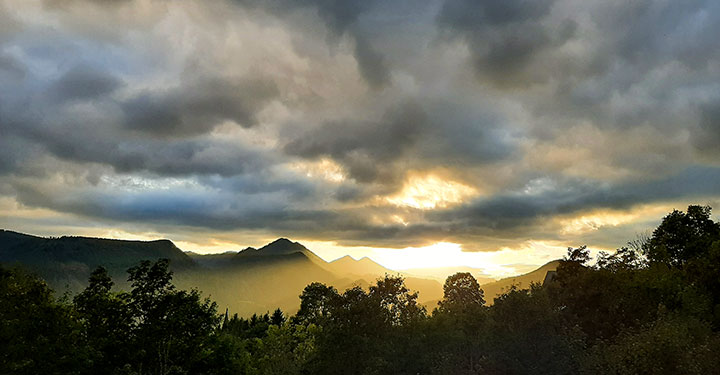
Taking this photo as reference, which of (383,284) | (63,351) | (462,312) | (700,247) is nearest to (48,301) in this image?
(63,351)

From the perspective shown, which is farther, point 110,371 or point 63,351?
point 110,371

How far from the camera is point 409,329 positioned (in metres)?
57.5

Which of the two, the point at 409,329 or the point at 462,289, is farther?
the point at 462,289

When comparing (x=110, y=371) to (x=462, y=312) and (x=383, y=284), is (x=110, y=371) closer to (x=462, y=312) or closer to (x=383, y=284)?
(x=383, y=284)

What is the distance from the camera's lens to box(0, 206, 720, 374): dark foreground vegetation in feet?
154

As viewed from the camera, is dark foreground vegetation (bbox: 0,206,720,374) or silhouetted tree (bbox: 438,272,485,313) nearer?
dark foreground vegetation (bbox: 0,206,720,374)

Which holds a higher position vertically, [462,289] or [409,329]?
[462,289]

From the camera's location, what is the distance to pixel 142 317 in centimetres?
6172

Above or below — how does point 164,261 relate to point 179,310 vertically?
above

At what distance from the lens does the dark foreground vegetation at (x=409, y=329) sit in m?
46.8

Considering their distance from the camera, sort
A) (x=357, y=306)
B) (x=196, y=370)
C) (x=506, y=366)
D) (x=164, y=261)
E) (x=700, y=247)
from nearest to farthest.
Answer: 1. (x=506, y=366)
2. (x=357, y=306)
3. (x=164, y=261)
4. (x=196, y=370)
5. (x=700, y=247)

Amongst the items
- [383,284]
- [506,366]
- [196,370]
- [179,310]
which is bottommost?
[196,370]

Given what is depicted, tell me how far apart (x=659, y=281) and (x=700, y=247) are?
21.6m

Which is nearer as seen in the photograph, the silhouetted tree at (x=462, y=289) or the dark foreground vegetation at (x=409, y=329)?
the dark foreground vegetation at (x=409, y=329)
